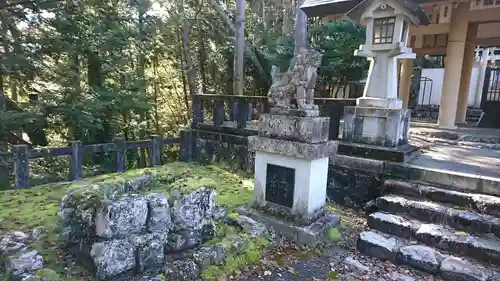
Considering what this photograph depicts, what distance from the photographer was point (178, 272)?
3025 mm

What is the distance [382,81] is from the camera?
18.9 feet

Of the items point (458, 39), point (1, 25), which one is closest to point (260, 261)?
point (1, 25)

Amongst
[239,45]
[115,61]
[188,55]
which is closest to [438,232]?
[115,61]

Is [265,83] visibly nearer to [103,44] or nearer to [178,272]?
[103,44]

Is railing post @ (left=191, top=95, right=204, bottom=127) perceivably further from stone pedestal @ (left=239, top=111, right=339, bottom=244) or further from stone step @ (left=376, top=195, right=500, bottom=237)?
stone step @ (left=376, top=195, right=500, bottom=237)

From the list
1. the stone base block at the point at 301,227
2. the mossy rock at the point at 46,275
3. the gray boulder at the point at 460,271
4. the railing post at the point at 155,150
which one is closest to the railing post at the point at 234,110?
the railing post at the point at 155,150

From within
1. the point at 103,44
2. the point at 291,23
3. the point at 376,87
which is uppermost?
the point at 291,23

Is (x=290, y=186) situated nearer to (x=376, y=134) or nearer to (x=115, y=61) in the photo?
(x=376, y=134)

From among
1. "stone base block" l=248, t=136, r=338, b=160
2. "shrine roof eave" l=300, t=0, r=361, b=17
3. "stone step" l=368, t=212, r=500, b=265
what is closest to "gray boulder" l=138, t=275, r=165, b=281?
"stone base block" l=248, t=136, r=338, b=160

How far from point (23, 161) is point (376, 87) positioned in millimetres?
6671

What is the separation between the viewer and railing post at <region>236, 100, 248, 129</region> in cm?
725

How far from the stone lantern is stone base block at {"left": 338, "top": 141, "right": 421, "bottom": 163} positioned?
21 millimetres

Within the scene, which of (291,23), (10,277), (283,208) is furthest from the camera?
(291,23)

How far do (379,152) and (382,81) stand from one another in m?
1.36
